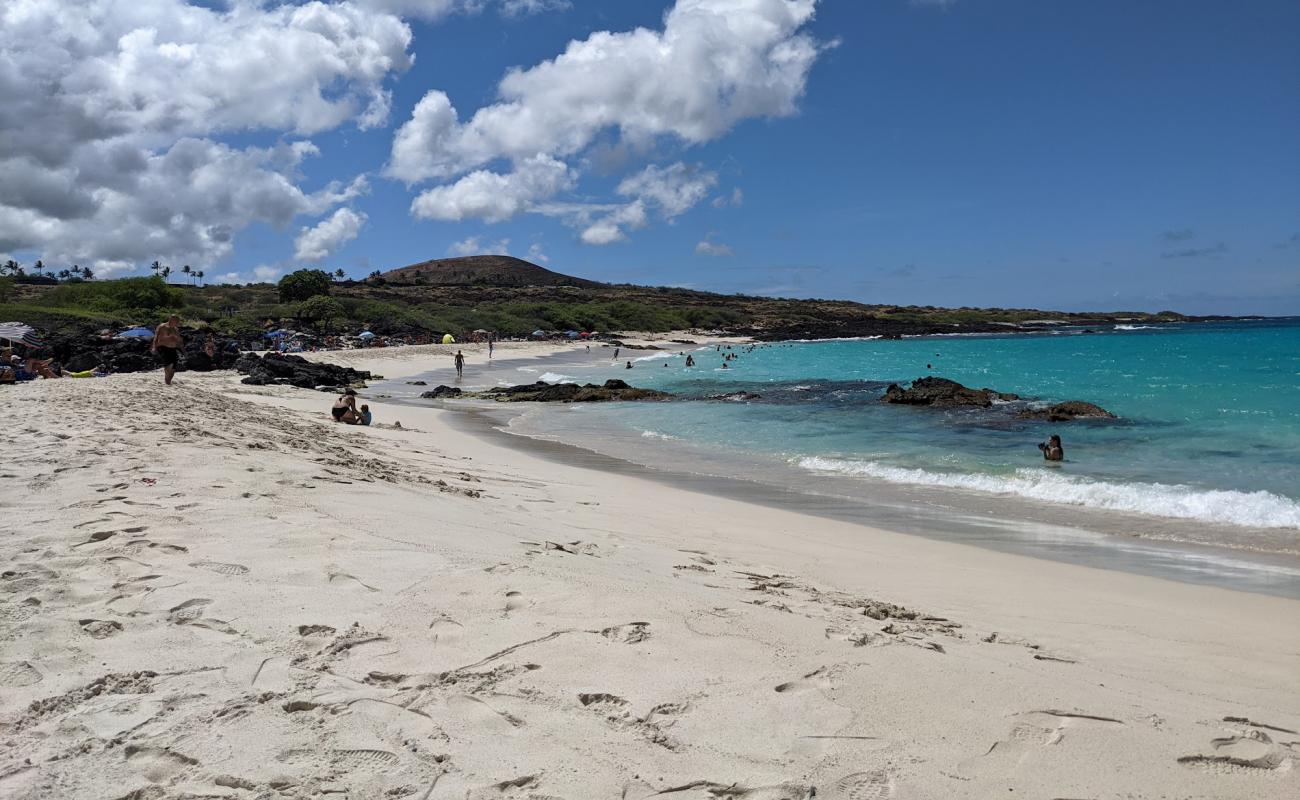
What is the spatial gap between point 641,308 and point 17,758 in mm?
105817

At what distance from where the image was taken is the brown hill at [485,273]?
14238 cm

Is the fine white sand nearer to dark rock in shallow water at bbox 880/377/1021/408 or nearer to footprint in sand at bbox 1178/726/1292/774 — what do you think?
footprint in sand at bbox 1178/726/1292/774

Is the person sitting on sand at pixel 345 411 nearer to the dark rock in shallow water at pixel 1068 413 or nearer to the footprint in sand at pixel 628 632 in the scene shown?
the footprint in sand at pixel 628 632

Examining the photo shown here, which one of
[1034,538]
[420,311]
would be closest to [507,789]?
[1034,538]

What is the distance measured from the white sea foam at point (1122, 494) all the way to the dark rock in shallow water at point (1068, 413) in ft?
26.2

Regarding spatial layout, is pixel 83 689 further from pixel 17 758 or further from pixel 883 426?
pixel 883 426

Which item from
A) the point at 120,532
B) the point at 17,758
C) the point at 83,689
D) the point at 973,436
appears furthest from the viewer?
the point at 973,436

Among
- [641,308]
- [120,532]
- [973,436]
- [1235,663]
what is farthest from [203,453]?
[641,308]

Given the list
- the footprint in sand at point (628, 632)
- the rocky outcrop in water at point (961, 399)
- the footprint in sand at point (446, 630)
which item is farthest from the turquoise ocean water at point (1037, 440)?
the footprint in sand at point (446, 630)

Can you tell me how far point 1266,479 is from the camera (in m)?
11.1

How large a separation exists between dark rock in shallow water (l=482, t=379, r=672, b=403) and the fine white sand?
19173 millimetres

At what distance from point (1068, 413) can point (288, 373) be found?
75.5 feet

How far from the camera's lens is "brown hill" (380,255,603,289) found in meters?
142

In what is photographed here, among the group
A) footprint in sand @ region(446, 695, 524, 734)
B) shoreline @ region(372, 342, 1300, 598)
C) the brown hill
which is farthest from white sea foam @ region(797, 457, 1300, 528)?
the brown hill
